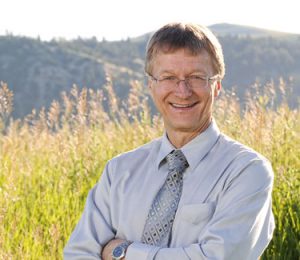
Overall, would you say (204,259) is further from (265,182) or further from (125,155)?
(125,155)

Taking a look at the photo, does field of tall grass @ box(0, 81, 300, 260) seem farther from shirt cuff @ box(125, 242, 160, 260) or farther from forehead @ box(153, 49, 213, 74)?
forehead @ box(153, 49, 213, 74)

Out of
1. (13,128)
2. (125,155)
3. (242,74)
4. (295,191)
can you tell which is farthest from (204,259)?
(242,74)

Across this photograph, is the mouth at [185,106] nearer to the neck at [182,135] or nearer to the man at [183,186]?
the man at [183,186]

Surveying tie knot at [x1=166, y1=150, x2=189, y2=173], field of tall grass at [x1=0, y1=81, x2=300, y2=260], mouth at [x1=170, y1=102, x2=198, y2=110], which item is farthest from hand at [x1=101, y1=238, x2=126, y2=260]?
field of tall grass at [x1=0, y1=81, x2=300, y2=260]

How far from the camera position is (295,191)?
4590 millimetres

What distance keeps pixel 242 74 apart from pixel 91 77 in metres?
13.7

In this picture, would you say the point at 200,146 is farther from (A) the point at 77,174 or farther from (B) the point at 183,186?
(A) the point at 77,174

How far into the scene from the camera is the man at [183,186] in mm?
2652

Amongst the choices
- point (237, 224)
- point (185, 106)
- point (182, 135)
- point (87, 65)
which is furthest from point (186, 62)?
point (87, 65)

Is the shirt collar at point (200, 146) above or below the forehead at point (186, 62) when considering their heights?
below

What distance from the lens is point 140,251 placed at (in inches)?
108

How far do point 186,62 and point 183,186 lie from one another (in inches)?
18.9

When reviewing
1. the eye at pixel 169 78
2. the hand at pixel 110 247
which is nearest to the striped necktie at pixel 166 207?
the hand at pixel 110 247

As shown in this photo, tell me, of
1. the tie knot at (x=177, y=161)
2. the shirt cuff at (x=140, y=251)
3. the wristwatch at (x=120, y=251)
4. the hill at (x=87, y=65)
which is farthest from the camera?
the hill at (x=87, y=65)
